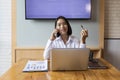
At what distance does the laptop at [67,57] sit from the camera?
5.22 feet

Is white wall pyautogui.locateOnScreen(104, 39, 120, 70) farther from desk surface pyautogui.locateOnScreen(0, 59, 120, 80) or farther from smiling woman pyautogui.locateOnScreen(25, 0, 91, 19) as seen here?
desk surface pyautogui.locateOnScreen(0, 59, 120, 80)

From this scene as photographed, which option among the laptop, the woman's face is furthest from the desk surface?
the woman's face

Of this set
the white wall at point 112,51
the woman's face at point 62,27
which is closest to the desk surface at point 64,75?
the woman's face at point 62,27

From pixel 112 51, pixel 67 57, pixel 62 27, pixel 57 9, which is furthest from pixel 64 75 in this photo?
pixel 112 51

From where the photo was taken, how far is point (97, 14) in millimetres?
2924

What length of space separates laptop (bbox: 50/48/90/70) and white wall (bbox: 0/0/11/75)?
61.1 inches

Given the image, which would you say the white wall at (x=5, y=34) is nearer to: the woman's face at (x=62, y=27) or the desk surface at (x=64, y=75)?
the woman's face at (x=62, y=27)

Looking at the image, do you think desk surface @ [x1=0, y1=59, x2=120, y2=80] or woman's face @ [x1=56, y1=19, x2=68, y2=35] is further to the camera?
woman's face @ [x1=56, y1=19, x2=68, y2=35]

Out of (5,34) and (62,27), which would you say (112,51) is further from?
(5,34)

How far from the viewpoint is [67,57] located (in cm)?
160

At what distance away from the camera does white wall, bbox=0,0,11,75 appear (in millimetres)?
2959

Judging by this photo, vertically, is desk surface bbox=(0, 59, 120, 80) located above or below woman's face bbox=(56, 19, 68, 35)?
below

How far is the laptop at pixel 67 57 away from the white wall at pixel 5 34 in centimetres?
155

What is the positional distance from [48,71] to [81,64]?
272 millimetres
